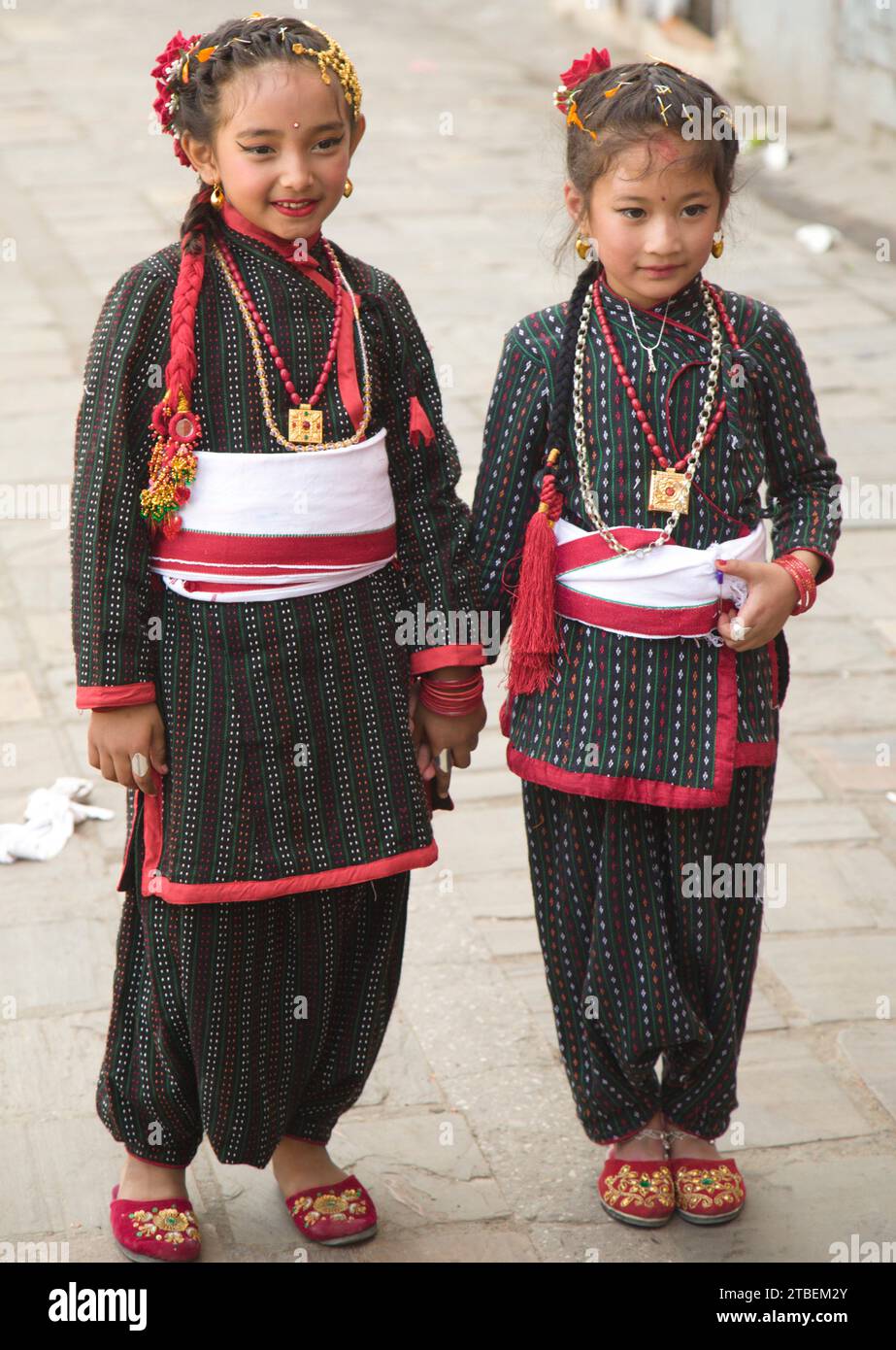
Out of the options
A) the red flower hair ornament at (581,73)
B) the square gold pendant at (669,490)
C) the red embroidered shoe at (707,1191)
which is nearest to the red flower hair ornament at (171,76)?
the red flower hair ornament at (581,73)

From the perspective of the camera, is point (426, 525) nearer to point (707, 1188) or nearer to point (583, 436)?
point (583, 436)

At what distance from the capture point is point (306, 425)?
203 centimetres

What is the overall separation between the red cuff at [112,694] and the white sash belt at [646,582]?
1.75ft

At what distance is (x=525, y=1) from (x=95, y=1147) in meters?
11.2

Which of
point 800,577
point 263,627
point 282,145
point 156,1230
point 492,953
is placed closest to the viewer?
point 282,145

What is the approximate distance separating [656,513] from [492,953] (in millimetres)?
1139

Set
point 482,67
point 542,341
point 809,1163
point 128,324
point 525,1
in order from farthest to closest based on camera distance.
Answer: point 525,1, point 482,67, point 809,1163, point 542,341, point 128,324

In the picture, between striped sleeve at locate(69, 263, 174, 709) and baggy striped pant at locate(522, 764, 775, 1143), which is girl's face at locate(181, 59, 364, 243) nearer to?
striped sleeve at locate(69, 263, 174, 709)

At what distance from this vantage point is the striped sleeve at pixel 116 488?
198 centimetres

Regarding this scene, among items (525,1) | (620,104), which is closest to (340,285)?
(620,104)

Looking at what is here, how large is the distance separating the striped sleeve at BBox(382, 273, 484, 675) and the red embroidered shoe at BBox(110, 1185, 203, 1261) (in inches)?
31.6

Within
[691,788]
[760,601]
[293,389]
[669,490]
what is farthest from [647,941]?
[293,389]

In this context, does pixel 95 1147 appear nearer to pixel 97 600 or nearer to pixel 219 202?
pixel 97 600

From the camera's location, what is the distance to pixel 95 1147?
2.51 m
